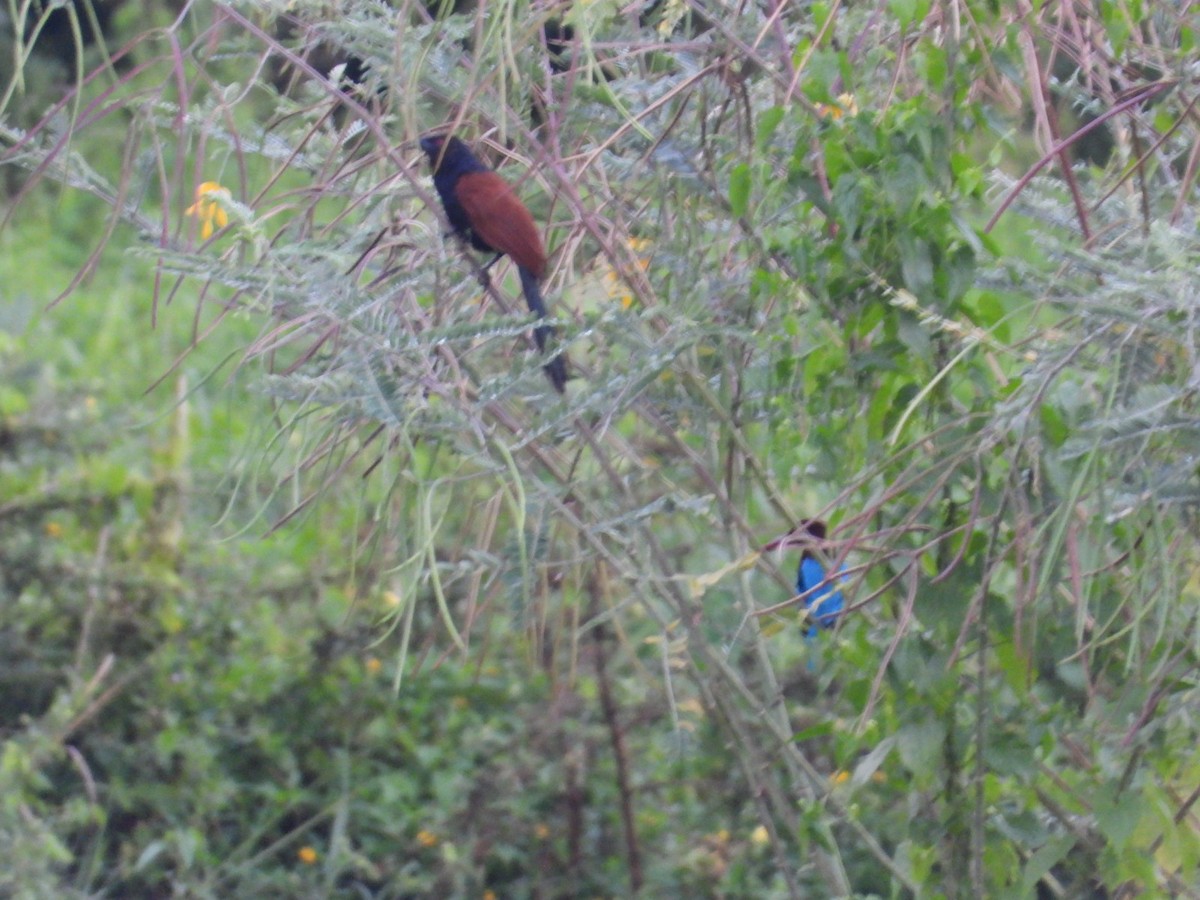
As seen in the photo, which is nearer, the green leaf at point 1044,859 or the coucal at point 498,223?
the green leaf at point 1044,859

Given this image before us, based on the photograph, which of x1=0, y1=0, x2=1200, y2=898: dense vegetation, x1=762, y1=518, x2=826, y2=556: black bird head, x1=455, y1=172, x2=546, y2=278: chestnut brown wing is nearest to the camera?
x1=0, y1=0, x2=1200, y2=898: dense vegetation

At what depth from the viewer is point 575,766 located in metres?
3.49

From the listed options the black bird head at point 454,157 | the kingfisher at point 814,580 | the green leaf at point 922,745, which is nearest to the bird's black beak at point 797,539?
the kingfisher at point 814,580

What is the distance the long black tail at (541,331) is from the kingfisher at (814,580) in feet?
1.11

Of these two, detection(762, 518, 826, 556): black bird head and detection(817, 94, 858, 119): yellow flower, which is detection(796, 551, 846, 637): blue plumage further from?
detection(817, 94, 858, 119): yellow flower

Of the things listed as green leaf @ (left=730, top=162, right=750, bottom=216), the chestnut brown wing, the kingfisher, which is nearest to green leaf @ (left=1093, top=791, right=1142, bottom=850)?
the kingfisher

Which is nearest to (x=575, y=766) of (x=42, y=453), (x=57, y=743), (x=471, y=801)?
(x=471, y=801)

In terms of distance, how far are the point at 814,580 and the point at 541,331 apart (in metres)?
0.69

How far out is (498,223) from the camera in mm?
2059

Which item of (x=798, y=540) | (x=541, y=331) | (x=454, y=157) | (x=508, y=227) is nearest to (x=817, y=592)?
(x=798, y=540)

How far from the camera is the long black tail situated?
1.89m

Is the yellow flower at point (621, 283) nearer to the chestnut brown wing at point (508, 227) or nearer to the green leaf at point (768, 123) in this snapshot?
the chestnut brown wing at point (508, 227)

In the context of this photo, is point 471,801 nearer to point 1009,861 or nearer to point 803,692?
point 803,692

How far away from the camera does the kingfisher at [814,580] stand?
1.66 m
